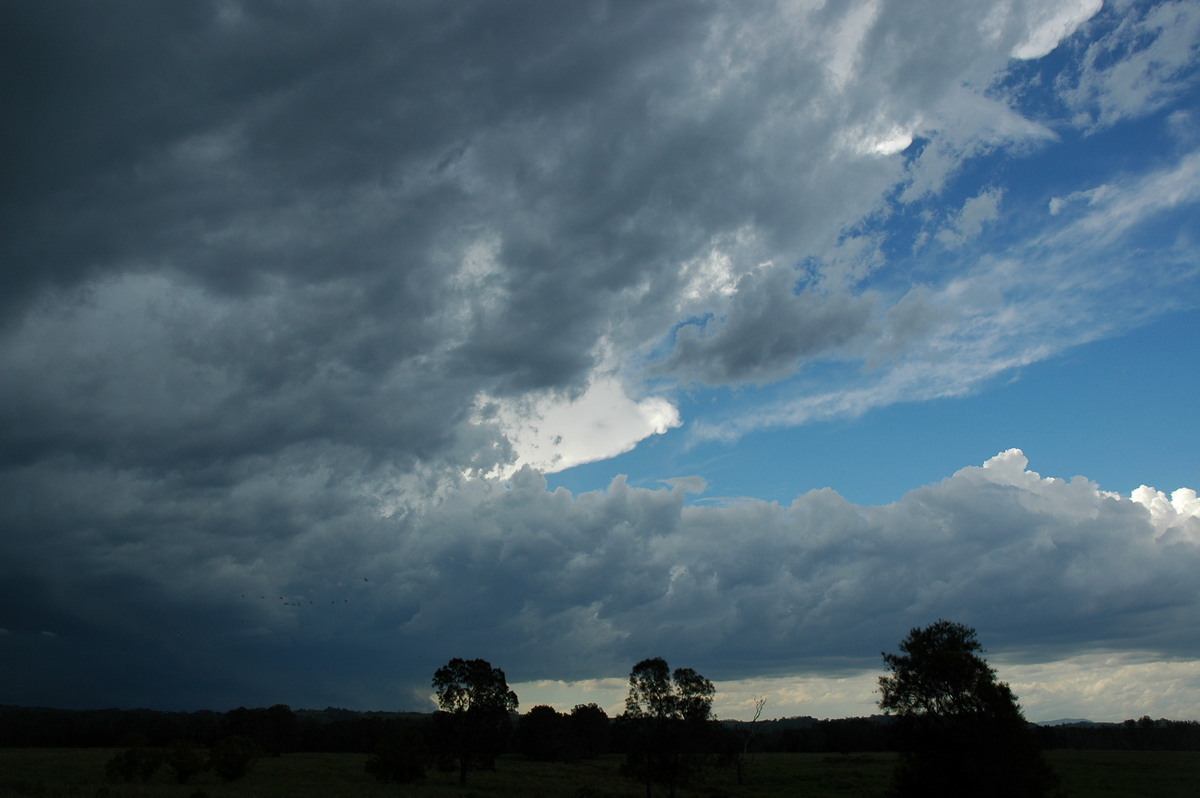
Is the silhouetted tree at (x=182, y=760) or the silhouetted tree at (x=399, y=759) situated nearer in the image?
the silhouetted tree at (x=182, y=760)

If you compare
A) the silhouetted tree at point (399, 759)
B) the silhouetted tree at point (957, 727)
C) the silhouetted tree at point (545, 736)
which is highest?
the silhouetted tree at point (957, 727)

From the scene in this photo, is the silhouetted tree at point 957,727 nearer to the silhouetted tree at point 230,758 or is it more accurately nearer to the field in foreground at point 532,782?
the field in foreground at point 532,782

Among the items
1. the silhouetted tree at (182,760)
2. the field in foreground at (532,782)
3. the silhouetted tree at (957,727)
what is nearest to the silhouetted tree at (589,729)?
the field in foreground at (532,782)

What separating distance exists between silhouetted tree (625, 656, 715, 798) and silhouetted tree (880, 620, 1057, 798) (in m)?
25.2

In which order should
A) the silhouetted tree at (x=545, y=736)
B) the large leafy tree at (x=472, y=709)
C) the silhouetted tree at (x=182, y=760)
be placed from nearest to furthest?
1. the silhouetted tree at (x=182, y=760)
2. the large leafy tree at (x=472, y=709)
3. the silhouetted tree at (x=545, y=736)

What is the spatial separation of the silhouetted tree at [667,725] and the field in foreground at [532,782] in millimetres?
5828

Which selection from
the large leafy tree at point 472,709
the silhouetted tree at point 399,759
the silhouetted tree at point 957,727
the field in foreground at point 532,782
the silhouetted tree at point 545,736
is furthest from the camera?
the silhouetted tree at point 545,736

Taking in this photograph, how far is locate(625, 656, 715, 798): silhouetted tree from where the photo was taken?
209 feet

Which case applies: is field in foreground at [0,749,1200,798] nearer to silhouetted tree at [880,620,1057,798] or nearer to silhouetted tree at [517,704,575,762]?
silhouetted tree at [880,620,1057,798]

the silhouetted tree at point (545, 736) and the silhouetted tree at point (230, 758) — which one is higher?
the silhouetted tree at point (230, 758)

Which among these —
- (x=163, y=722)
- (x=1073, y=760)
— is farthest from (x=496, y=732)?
(x=163, y=722)

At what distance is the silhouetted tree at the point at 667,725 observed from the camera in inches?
2514

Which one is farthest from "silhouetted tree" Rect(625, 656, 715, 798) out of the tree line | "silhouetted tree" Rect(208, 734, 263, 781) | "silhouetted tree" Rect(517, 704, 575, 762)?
"silhouetted tree" Rect(517, 704, 575, 762)

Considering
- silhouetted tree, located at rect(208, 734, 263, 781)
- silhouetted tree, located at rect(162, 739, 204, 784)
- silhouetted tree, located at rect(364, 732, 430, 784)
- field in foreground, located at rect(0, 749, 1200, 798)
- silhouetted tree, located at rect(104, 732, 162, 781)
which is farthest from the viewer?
silhouetted tree, located at rect(364, 732, 430, 784)
